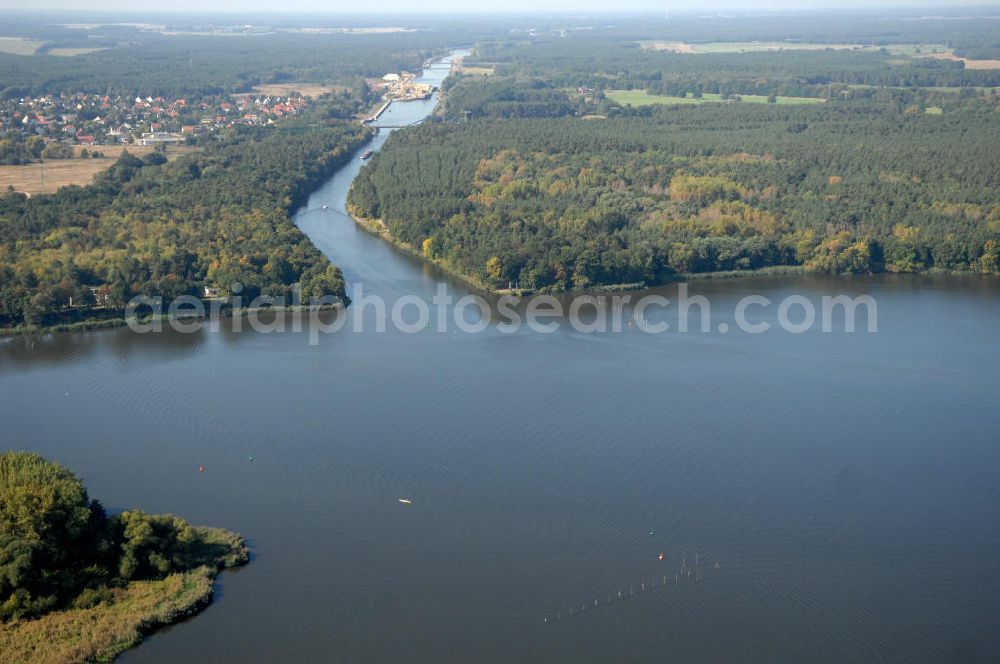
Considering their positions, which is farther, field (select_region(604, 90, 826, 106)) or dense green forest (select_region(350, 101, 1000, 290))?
field (select_region(604, 90, 826, 106))

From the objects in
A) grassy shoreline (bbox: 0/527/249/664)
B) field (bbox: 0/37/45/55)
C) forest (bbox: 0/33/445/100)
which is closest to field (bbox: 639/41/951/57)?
forest (bbox: 0/33/445/100)

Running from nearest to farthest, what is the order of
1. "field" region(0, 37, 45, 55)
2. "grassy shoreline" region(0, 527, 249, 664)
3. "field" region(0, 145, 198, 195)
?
1. "grassy shoreline" region(0, 527, 249, 664)
2. "field" region(0, 145, 198, 195)
3. "field" region(0, 37, 45, 55)

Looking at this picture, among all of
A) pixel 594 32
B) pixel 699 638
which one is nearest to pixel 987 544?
pixel 699 638

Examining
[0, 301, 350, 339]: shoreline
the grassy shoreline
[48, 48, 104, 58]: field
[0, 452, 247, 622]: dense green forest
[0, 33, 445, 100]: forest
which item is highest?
[48, 48, 104, 58]: field

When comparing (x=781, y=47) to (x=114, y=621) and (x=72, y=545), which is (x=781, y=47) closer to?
(x=72, y=545)

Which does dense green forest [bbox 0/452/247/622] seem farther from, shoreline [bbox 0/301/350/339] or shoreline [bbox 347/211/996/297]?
shoreline [bbox 347/211/996/297]

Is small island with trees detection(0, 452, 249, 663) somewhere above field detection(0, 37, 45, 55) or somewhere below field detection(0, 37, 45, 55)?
below

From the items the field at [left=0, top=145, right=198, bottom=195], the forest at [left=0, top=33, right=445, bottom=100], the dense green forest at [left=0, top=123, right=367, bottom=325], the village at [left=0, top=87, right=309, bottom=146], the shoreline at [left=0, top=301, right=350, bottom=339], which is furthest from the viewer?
the forest at [left=0, top=33, right=445, bottom=100]
